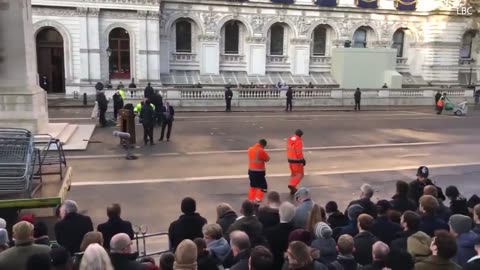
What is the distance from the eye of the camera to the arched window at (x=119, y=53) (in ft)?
128

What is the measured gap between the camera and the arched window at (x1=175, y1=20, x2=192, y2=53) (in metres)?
42.4

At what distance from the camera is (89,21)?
36875 millimetres

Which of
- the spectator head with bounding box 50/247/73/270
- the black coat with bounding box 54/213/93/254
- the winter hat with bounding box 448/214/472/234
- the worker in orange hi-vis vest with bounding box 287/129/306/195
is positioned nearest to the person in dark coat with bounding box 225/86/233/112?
the worker in orange hi-vis vest with bounding box 287/129/306/195

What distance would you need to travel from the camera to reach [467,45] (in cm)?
5153

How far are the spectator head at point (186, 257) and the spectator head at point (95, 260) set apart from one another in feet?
2.18

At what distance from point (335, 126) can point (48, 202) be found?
61.0 feet

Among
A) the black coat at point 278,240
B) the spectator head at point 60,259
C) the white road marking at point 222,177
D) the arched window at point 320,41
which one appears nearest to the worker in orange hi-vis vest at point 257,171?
the white road marking at point 222,177

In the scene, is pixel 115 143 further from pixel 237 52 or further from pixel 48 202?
pixel 237 52

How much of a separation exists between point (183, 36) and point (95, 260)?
130 ft

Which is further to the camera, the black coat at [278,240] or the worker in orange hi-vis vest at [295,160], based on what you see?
the worker in orange hi-vis vest at [295,160]

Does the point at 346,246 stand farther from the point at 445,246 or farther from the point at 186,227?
the point at 186,227

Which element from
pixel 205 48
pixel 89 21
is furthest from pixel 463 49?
pixel 89 21

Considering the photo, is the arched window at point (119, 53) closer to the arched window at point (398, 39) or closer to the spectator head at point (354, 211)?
the arched window at point (398, 39)

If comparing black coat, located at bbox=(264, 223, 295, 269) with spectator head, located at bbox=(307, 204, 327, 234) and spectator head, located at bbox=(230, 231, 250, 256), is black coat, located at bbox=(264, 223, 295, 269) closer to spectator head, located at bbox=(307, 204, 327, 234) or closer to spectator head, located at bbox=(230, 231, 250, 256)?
spectator head, located at bbox=(307, 204, 327, 234)
